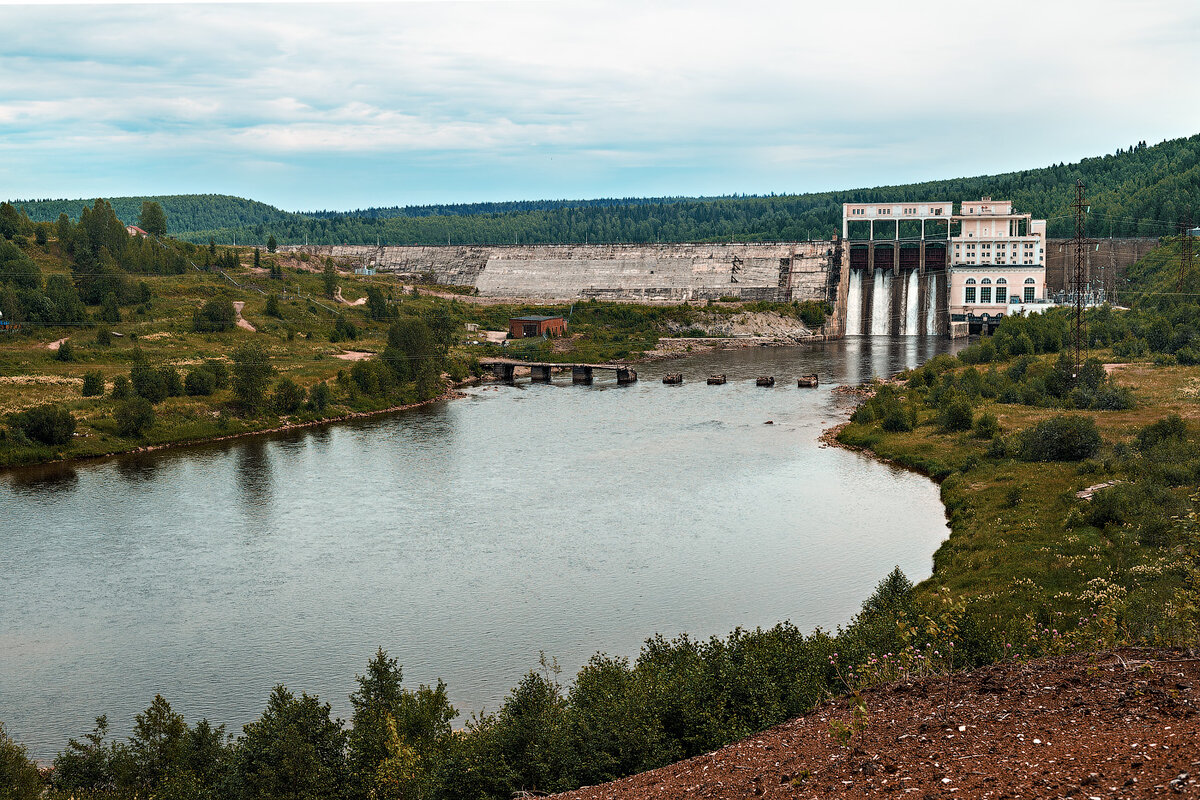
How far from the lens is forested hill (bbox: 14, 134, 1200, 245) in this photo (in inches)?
4240

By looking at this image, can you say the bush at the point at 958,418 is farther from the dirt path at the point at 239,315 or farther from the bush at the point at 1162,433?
the dirt path at the point at 239,315

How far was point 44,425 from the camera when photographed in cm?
4403

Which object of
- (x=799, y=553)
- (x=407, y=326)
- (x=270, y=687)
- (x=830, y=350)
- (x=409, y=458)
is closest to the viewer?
(x=270, y=687)

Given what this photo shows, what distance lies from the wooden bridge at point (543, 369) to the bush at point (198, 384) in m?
22.7

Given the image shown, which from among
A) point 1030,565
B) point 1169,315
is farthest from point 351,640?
point 1169,315

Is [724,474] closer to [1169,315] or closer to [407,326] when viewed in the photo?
[407,326]

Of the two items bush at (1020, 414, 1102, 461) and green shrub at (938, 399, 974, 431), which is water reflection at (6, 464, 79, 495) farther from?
bush at (1020, 414, 1102, 461)

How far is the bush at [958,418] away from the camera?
42.1 meters

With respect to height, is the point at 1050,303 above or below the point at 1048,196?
below

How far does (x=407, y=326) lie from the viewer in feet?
206

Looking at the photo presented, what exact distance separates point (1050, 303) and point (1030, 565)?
2775 inches

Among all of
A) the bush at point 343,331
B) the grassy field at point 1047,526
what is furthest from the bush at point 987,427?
the bush at point 343,331

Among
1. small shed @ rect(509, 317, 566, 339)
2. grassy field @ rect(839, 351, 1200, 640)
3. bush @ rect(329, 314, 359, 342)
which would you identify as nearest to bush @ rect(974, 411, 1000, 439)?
grassy field @ rect(839, 351, 1200, 640)

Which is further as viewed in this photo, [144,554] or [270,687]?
[144,554]
